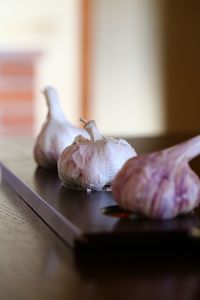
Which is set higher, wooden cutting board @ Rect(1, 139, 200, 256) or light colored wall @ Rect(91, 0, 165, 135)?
wooden cutting board @ Rect(1, 139, 200, 256)

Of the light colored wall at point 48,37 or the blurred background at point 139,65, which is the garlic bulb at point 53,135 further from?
the light colored wall at point 48,37

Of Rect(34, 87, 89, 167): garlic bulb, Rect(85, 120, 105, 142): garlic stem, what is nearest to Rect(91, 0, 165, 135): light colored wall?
Rect(34, 87, 89, 167): garlic bulb

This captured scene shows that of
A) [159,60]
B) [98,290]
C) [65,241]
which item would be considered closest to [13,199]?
[65,241]

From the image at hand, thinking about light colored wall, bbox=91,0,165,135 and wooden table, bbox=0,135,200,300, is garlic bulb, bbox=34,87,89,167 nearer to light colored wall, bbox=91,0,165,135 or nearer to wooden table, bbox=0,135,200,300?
wooden table, bbox=0,135,200,300

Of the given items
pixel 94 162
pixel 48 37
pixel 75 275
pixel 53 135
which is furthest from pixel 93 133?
pixel 48 37

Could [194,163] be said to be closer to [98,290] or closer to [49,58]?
[98,290]

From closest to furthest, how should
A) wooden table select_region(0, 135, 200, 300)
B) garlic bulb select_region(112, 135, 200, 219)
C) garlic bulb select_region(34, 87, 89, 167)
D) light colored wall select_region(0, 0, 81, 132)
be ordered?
wooden table select_region(0, 135, 200, 300) → garlic bulb select_region(112, 135, 200, 219) → garlic bulb select_region(34, 87, 89, 167) → light colored wall select_region(0, 0, 81, 132)
